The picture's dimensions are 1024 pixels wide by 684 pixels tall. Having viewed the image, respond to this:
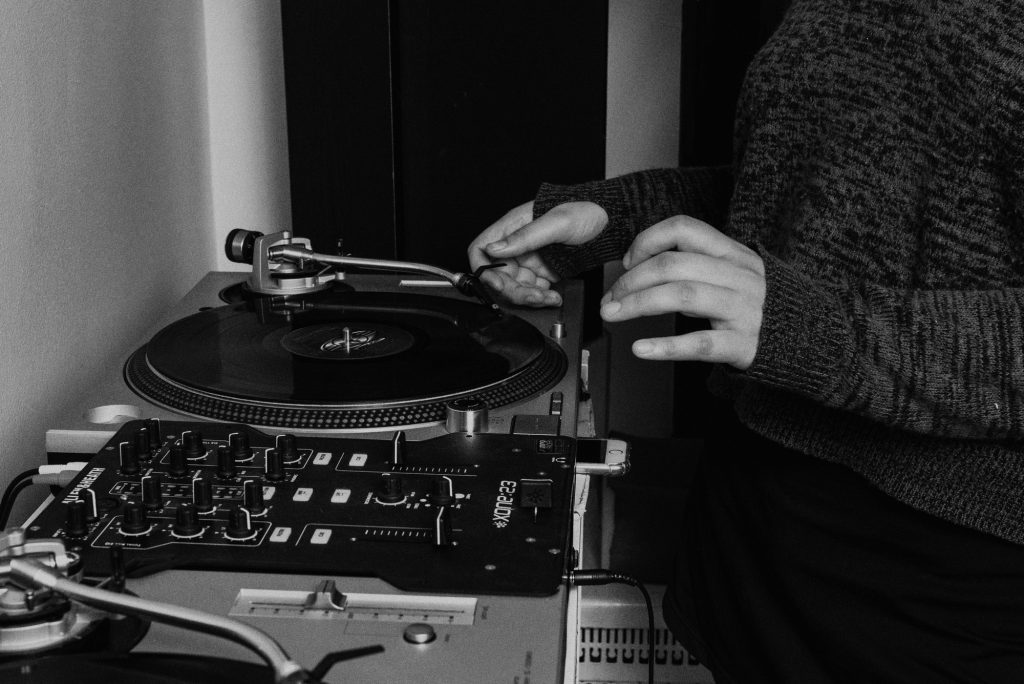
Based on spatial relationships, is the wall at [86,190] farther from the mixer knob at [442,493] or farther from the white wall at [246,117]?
the mixer knob at [442,493]

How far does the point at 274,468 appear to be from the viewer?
0.78 meters

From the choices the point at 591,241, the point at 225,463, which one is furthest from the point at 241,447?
the point at 591,241

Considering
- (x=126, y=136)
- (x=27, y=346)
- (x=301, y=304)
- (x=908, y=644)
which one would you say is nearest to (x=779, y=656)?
(x=908, y=644)

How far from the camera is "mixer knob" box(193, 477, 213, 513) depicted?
28.5 inches

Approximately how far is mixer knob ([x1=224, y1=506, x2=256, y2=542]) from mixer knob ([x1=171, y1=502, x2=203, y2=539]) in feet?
0.06

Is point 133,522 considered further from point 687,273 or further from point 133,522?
point 687,273

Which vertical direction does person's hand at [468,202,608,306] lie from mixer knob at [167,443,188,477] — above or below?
above

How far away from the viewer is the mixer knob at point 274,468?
30.7 inches

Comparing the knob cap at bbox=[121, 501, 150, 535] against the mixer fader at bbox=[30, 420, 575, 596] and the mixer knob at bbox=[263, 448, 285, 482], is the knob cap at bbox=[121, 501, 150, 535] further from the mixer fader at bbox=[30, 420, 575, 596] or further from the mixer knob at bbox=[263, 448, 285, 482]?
A: the mixer knob at bbox=[263, 448, 285, 482]

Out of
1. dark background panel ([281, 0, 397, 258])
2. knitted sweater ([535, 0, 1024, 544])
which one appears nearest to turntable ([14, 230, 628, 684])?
knitted sweater ([535, 0, 1024, 544])

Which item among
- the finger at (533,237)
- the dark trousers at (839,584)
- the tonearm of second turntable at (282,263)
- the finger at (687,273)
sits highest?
the finger at (687,273)

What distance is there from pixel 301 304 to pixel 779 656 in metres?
0.66

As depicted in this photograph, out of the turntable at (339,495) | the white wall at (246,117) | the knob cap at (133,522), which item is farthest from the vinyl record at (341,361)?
the white wall at (246,117)

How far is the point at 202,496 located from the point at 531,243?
565 mm
